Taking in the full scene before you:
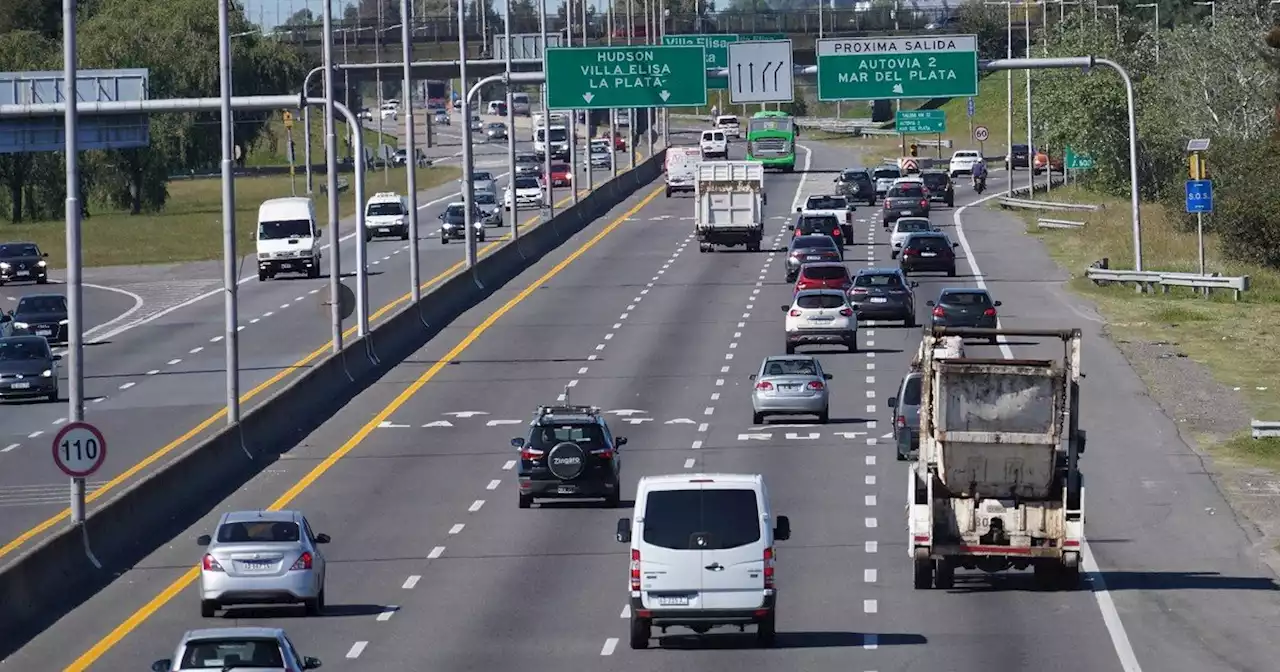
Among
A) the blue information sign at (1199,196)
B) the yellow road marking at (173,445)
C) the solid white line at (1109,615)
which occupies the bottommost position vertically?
the solid white line at (1109,615)

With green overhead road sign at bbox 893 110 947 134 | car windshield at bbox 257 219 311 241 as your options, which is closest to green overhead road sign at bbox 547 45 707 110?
car windshield at bbox 257 219 311 241

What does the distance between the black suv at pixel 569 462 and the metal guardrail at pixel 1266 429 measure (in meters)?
12.3

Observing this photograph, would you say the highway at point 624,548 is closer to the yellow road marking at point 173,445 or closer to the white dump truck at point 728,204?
the yellow road marking at point 173,445

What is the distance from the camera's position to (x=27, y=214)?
418 feet

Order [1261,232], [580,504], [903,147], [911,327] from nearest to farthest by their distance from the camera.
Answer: [580,504] → [911,327] → [1261,232] → [903,147]

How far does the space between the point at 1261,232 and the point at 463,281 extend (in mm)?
27979

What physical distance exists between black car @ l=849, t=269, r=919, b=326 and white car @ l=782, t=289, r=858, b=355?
469cm

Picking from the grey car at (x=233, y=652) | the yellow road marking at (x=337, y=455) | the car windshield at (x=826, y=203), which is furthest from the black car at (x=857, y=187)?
the grey car at (x=233, y=652)

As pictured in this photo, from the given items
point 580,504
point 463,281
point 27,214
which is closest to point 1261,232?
point 463,281

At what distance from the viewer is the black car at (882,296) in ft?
197

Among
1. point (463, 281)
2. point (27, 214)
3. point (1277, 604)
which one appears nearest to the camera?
point (1277, 604)

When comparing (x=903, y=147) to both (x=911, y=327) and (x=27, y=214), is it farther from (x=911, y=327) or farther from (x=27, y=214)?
(x=911, y=327)

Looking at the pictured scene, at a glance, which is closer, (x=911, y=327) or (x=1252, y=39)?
(x=911, y=327)

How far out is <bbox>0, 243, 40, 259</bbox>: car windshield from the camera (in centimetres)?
8556
